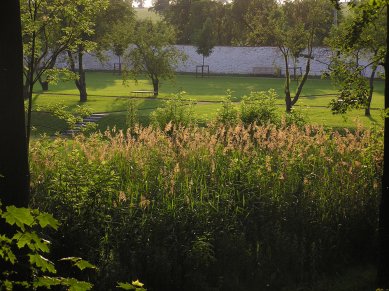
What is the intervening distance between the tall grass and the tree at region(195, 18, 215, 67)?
4785cm

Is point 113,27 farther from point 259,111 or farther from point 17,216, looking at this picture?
point 17,216

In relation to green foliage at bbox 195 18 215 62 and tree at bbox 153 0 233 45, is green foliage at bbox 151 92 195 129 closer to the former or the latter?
green foliage at bbox 195 18 215 62

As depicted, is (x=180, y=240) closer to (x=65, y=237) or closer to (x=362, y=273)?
(x=65, y=237)

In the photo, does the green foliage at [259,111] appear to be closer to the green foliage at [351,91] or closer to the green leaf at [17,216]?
the green foliage at [351,91]

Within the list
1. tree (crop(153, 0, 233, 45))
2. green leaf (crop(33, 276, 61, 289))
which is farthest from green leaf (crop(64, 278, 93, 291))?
tree (crop(153, 0, 233, 45))

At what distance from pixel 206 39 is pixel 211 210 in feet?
165

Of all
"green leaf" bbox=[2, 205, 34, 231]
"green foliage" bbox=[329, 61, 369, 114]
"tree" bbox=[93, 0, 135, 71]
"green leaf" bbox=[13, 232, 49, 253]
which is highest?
"tree" bbox=[93, 0, 135, 71]

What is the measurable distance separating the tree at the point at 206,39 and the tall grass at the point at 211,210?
157 feet

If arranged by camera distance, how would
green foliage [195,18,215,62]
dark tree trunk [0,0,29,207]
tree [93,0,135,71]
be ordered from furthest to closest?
green foliage [195,18,215,62]
tree [93,0,135,71]
dark tree trunk [0,0,29,207]

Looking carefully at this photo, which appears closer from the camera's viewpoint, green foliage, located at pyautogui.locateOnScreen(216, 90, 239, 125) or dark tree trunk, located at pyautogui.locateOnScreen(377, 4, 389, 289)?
dark tree trunk, located at pyautogui.locateOnScreen(377, 4, 389, 289)

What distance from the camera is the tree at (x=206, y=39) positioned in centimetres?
5667

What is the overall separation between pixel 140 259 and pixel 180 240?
0.58 m

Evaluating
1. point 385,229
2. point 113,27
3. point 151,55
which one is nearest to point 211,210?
point 385,229

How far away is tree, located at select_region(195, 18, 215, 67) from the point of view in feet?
186
